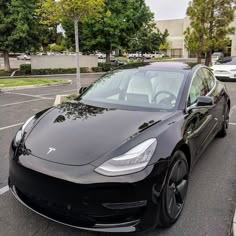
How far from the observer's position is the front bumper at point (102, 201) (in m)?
2.24

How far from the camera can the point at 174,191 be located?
275cm

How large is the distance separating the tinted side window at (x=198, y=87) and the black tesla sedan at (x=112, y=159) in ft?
0.13

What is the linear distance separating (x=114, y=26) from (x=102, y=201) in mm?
22475

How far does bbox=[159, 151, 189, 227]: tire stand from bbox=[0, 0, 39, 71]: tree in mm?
19562

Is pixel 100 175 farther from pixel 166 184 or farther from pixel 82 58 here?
pixel 82 58

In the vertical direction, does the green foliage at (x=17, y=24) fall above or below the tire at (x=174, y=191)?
above

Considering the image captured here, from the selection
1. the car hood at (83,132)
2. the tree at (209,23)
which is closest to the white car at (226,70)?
the tree at (209,23)

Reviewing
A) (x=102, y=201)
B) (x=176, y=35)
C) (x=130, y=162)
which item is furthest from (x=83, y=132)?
(x=176, y=35)

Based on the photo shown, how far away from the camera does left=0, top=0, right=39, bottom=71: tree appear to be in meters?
20.0

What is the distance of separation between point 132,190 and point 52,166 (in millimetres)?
683

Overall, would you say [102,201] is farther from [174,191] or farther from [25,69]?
[25,69]

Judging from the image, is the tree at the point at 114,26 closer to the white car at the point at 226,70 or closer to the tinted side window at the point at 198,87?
the white car at the point at 226,70

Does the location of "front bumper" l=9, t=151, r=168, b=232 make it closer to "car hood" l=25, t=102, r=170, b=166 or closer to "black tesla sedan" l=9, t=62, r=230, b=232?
"black tesla sedan" l=9, t=62, r=230, b=232

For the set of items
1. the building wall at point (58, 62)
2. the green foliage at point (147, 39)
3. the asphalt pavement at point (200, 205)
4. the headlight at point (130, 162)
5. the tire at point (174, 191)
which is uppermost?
the green foliage at point (147, 39)
